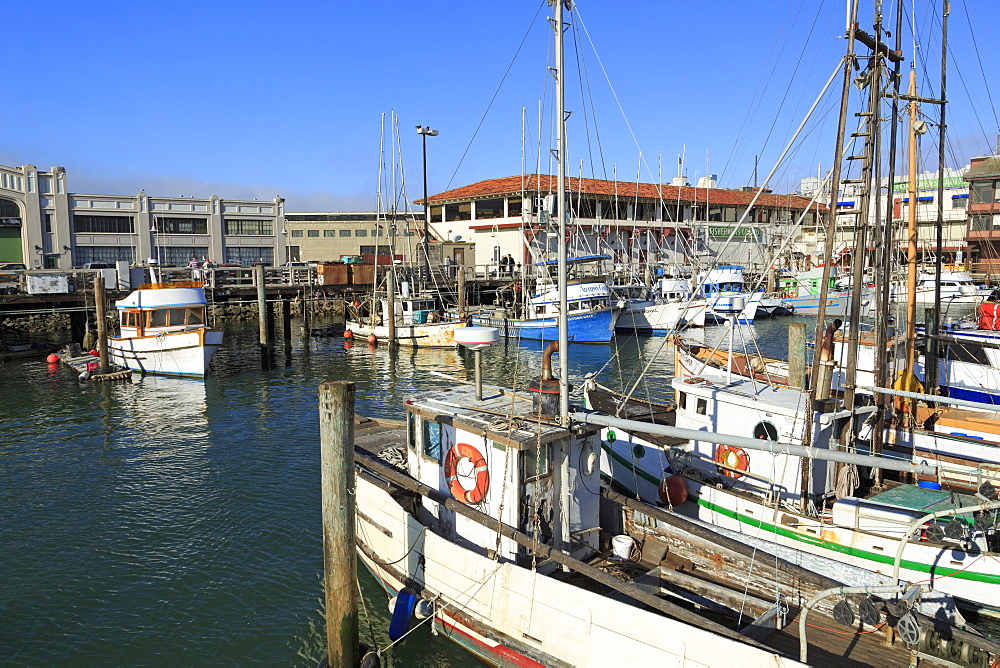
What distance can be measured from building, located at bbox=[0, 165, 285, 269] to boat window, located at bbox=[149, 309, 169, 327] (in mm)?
38203

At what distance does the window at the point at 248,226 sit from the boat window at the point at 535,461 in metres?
75.8

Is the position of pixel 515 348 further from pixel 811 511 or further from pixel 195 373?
pixel 811 511

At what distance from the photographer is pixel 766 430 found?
13836 millimetres

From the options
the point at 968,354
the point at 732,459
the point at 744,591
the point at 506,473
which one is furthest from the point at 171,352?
the point at 968,354

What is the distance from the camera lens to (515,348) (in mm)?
42844

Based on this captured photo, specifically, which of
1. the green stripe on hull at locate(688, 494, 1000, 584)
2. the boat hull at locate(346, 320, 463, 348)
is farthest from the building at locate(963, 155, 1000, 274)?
the green stripe on hull at locate(688, 494, 1000, 584)

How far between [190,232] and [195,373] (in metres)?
49.7

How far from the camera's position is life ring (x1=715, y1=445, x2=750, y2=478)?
14297 millimetres

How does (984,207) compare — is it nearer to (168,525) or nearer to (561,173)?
(561,173)

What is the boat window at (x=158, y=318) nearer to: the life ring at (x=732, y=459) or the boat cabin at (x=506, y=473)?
the boat cabin at (x=506, y=473)

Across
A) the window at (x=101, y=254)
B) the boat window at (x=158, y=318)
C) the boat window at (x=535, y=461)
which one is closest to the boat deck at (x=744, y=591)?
the boat window at (x=535, y=461)

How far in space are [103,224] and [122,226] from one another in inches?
69.5

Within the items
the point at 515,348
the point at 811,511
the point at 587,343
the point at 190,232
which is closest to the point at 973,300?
the point at 587,343

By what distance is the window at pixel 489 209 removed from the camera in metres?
67.5
